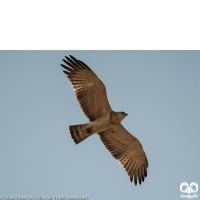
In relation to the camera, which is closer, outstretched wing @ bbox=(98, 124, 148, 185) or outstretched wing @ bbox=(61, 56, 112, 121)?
outstretched wing @ bbox=(61, 56, 112, 121)

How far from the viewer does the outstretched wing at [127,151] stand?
948 cm

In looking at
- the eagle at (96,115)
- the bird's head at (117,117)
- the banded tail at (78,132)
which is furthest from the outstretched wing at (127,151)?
the banded tail at (78,132)

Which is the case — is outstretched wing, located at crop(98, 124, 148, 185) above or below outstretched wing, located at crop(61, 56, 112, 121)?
below

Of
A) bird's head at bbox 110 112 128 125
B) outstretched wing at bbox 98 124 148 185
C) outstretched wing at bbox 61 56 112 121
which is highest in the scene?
outstretched wing at bbox 61 56 112 121

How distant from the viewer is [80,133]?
8.72 meters

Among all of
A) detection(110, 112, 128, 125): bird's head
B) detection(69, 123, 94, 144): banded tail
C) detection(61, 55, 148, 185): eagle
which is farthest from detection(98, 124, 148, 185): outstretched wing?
detection(69, 123, 94, 144): banded tail

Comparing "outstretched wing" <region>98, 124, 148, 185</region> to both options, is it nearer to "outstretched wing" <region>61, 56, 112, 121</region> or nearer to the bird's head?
the bird's head

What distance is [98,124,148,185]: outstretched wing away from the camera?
9484mm

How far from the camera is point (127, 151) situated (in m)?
9.67

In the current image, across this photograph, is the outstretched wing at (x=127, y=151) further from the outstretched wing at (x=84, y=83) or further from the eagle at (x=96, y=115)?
the outstretched wing at (x=84, y=83)

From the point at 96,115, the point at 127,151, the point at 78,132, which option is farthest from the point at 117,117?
the point at 127,151
